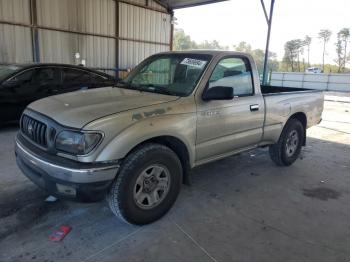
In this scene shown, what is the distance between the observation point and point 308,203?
375cm

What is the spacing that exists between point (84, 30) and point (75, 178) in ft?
39.5

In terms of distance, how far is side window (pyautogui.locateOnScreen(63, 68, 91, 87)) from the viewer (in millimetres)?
7415

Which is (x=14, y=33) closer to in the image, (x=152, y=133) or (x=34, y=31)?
(x=34, y=31)

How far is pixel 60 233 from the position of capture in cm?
286

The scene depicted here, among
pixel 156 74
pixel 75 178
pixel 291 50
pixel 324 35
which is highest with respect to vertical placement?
pixel 324 35

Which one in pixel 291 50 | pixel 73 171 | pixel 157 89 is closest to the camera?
pixel 73 171

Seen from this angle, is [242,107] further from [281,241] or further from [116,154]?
[116,154]

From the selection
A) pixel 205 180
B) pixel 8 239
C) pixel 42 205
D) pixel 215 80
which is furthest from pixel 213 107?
pixel 8 239

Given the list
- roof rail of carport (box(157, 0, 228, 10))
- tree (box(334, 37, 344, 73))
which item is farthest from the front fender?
tree (box(334, 37, 344, 73))

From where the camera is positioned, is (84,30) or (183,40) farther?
(183,40)

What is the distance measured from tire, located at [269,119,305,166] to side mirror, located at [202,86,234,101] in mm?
1913

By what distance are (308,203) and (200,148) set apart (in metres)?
1.54

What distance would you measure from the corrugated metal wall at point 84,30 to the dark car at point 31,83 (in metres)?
4.84

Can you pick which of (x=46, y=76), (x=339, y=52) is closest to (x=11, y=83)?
(x=46, y=76)
